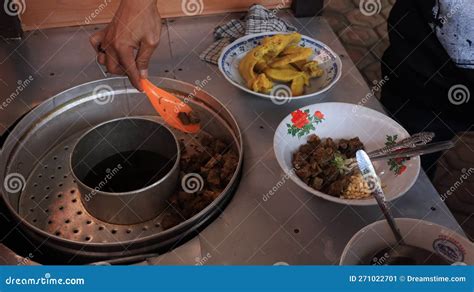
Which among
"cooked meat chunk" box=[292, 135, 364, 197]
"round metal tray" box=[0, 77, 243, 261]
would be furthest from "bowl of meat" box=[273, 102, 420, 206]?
"round metal tray" box=[0, 77, 243, 261]

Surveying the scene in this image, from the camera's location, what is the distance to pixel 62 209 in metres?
0.96

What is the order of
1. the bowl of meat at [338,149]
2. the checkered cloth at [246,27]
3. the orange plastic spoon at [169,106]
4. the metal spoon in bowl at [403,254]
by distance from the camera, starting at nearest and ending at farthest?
the metal spoon in bowl at [403,254]
the bowl of meat at [338,149]
the orange plastic spoon at [169,106]
the checkered cloth at [246,27]

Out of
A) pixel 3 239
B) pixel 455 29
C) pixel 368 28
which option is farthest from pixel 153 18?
pixel 368 28

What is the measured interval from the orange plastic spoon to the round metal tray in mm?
37

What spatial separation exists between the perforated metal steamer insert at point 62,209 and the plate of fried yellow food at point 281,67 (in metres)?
0.14

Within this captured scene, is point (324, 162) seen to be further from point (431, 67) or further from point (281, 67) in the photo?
point (431, 67)

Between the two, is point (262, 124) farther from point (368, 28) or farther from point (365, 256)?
point (368, 28)

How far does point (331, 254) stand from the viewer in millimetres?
788

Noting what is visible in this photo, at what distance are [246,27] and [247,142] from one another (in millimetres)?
416

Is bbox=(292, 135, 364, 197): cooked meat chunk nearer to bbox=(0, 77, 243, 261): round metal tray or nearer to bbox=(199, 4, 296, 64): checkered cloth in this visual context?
bbox=(0, 77, 243, 261): round metal tray

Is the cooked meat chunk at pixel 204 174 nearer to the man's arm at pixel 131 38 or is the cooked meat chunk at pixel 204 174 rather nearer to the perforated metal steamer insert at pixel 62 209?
the perforated metal steamer insert at pixel 62 209

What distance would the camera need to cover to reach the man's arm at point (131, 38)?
0.89m

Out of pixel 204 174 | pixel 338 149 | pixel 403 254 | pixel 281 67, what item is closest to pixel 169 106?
pixel 204 174

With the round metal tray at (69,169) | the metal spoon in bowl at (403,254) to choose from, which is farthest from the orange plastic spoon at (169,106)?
the metal spoon in bowl at (403,254)
